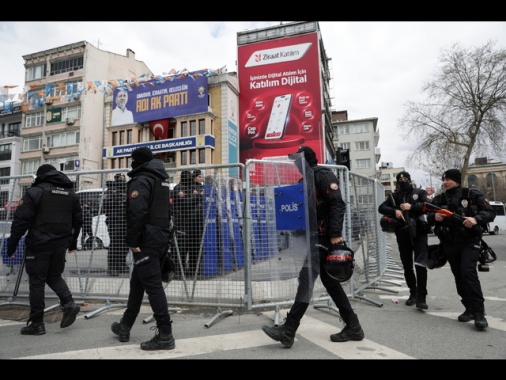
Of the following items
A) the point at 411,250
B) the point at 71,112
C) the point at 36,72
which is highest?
the point at 36,72

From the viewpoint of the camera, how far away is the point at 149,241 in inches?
137

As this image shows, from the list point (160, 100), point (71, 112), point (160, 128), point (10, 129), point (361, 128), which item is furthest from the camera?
point (361, 128)

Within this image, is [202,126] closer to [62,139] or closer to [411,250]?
[62,139]

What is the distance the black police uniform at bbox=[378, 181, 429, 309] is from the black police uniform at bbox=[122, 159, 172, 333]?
3468mm

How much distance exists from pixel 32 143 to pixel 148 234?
1760 inches

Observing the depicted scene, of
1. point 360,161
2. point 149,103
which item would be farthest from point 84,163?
point 360,161

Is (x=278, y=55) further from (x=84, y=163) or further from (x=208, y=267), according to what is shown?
(x=208, y=267)

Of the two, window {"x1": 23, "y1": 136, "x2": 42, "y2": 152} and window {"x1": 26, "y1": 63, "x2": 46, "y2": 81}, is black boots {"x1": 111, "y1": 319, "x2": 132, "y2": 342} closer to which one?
window {"x1": 23, "y1": 136, "x2": 42, "y2": 152}

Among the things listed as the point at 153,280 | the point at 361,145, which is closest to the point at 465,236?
the point at 153,280

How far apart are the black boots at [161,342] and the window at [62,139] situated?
38.6 meters

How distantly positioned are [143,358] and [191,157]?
3146 cm

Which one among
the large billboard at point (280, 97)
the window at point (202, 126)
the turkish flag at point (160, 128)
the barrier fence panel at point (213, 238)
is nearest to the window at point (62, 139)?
the turkish flag at point (160, 128)

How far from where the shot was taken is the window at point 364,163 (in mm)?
64875

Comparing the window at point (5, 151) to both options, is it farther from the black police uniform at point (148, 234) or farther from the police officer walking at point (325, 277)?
the police officer walking at point (325, 277)
